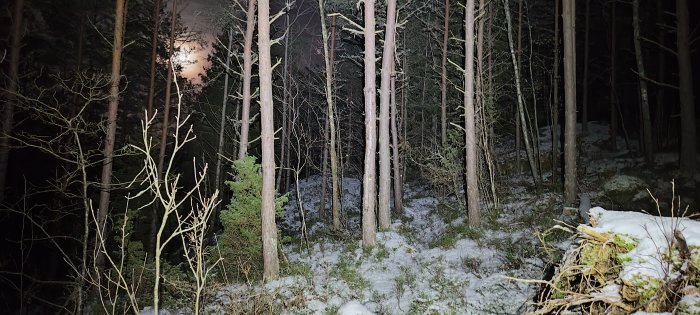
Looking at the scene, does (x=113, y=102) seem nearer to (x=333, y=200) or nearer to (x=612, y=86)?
(x=333, y=200)

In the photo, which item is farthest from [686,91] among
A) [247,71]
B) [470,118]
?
[247,71]

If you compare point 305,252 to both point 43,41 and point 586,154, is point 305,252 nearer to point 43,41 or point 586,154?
point 43,41

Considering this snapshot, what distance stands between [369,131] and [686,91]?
12.0m

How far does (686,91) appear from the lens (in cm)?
1286

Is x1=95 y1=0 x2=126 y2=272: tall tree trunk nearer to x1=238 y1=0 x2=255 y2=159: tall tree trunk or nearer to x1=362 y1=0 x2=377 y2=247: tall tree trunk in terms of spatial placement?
x1=238 y1=0 x2=255 y2=159: tall tree trunk

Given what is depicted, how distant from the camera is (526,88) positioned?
22.4 meters

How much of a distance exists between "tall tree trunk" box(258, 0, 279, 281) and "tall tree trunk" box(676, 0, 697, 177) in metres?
14.9

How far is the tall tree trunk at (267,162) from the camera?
8.80m

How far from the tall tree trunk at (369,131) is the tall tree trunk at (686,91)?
11707mm

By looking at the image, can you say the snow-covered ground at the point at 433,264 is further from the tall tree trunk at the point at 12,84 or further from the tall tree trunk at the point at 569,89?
the tall tree trunk at the point at 12,84

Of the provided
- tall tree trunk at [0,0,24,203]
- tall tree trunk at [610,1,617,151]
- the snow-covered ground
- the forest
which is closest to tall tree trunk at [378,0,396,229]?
the forest

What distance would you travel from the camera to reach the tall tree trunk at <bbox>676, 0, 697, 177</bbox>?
12.8 m

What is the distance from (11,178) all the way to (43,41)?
6.52 m

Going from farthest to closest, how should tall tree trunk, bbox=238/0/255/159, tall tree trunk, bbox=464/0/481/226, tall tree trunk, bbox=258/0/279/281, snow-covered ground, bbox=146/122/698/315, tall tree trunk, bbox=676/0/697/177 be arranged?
tall tree trunk, bbox=676/0/697/177
tall tree trunk, bbox=238/0/255/159
tall tree trunk, bbox=464/0/481/226
tall tree trunk, bbox=258/0/279/281
snow-covered ground, bbox=146/122/698/315
